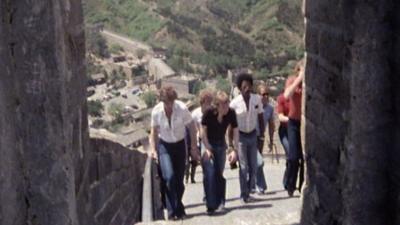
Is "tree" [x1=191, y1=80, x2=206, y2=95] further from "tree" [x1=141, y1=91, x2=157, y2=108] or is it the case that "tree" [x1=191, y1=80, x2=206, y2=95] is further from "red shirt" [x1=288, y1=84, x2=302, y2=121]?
"red shirt" [x1=288, y1=84, x2=302, y2=121]

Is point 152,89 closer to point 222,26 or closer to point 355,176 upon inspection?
point 222,26

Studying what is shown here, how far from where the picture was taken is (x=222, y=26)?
71.4 meters

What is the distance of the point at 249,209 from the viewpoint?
25.3ft

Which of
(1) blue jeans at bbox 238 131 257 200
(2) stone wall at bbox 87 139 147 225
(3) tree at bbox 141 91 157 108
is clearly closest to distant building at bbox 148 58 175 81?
(3) tree at bbox 141 91 157 108

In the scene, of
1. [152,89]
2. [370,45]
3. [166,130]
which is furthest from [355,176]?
[152,89]

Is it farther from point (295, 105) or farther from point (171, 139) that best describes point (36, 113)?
point (295, 105)

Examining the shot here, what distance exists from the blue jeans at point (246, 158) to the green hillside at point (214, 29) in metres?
40.6

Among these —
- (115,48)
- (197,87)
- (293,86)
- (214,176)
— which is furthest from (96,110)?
(293,86)

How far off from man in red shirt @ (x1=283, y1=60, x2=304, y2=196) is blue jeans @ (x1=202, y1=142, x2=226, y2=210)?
708mm

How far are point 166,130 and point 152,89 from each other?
4082 cm

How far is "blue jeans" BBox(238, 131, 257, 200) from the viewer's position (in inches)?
311

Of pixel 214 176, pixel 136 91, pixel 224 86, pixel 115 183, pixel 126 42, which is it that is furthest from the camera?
pixel 126 42

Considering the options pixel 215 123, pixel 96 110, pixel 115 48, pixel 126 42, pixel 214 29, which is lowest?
pixel 96 110

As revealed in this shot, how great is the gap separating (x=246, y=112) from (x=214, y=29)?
63236 millimetres
